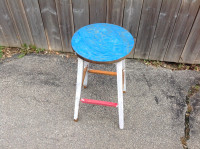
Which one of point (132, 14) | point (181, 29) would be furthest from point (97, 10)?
point (181, 29)

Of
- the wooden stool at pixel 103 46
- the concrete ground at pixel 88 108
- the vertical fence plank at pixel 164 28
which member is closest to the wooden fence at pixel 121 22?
the vertical fence plank at pixel 164 28

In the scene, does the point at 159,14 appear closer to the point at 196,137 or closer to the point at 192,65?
the point at 192,65

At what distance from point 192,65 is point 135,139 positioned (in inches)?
60.1

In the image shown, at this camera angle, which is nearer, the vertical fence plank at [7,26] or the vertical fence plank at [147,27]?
the vertical fence plank at [147,27]

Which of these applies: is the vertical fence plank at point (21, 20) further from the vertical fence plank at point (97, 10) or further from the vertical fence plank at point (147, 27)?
the vertical fence plank at point (147, 27)

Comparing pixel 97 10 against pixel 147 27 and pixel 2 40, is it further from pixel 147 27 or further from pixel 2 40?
pixel 2 40

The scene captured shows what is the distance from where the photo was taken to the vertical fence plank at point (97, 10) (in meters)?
2.28

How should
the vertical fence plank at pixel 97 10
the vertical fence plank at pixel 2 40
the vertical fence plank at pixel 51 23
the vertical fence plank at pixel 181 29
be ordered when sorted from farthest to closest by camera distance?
the vertical fence plank at pixel 2 40 < the vertical fence plank at pixel 51 23 < the vertical fence plank at pixel 97 10 < the vertical fence plank at pixel 181 29

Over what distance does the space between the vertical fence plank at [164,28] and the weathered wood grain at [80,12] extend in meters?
0.95

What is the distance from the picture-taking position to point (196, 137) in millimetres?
1986

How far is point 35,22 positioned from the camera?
8.60ft

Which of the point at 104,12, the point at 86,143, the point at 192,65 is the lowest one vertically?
the point at 86,143

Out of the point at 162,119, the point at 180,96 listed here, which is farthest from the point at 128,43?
the point at 180,96

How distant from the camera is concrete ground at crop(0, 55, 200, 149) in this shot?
196 cm
